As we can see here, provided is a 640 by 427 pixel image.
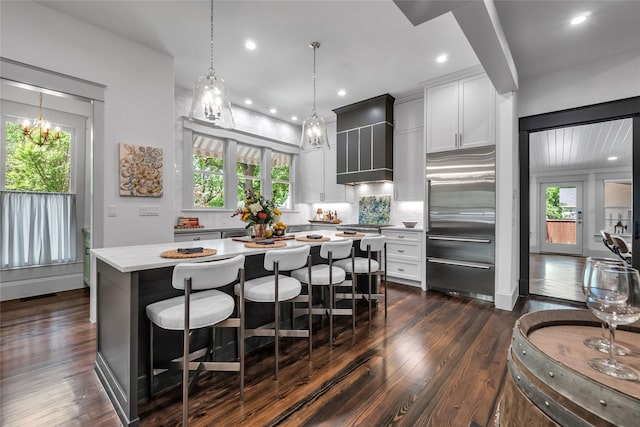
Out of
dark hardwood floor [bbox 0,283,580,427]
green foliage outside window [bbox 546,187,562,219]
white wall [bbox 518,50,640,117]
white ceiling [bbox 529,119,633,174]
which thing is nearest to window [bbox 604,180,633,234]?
white ceiling [bbox 529,119,633,174]

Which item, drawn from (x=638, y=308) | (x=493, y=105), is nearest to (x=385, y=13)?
(x=493, y=105)

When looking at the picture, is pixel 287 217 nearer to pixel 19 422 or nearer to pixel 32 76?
pixel 32 76

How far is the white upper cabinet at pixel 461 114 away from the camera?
3.70 m

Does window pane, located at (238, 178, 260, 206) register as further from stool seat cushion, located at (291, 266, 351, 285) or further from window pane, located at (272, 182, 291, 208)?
stool seat cushion, located at (291, 266, 351, 285)

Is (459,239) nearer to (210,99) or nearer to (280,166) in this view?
(210,99)

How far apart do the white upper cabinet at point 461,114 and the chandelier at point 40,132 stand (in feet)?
17.1

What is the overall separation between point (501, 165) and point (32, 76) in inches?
200

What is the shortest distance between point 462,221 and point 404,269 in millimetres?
1144

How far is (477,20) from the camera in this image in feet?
6.86

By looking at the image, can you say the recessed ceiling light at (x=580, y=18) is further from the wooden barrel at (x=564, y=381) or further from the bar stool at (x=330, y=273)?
the wooden barrel at (x=564, y=381)

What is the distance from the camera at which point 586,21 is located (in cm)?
279

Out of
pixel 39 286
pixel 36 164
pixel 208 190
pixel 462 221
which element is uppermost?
pixel 36 164

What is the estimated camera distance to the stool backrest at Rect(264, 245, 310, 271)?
6.67 ft

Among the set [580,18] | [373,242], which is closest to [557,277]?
[580,18]
